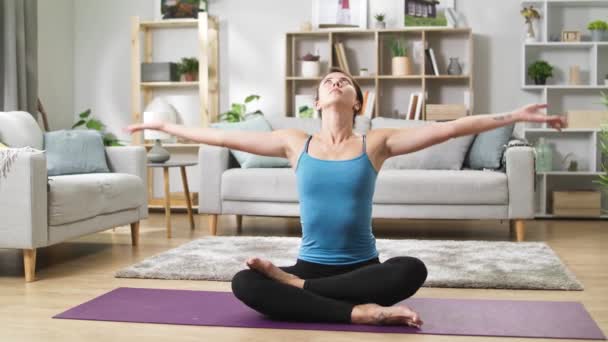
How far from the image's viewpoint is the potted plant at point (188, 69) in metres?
6.63

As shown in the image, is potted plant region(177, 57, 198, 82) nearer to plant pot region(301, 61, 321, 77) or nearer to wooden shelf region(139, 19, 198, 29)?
wooden shelf region(139, 19, 198, 29)

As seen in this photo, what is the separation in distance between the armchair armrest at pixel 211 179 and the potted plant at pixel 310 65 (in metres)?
1.73

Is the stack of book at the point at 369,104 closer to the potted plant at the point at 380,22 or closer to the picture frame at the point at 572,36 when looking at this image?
the potted plant at the point at 380,22

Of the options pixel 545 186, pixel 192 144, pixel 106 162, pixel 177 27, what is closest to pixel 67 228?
pixel 106 162

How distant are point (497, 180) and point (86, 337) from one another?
2970mm

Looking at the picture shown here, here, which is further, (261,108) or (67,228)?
(261,108)

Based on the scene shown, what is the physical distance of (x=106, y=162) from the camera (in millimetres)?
4664

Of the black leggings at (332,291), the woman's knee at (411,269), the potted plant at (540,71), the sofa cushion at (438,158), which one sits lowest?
the black leggings at (332,291)

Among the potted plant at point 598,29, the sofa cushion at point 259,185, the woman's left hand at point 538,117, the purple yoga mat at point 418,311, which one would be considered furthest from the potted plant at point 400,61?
the woman's left hand at point 538,117

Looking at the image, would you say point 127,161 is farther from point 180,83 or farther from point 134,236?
point 180,83

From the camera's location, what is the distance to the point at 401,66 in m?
6.26

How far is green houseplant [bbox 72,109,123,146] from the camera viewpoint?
6.70m

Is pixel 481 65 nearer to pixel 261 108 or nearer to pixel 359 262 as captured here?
pixel 261 108

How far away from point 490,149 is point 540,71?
64.1 inches
